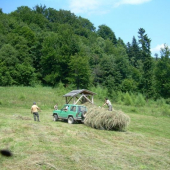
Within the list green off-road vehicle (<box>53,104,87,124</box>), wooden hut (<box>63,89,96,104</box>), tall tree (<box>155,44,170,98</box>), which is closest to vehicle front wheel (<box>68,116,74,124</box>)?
green off-road vehicle (<box>53,104,87,124</box>)

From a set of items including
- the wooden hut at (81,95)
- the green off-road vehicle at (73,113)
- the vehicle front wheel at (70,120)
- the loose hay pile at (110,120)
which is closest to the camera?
the loose hay pile at (110,120)

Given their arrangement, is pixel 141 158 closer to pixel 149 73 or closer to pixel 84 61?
pixel 84 61

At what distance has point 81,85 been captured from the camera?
194ft

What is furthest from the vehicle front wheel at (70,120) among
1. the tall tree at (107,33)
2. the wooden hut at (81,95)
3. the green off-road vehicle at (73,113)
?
the tall tree at (107,33)

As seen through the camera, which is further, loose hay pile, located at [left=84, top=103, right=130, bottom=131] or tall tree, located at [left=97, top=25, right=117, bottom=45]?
tall tree, located at [left=97, top=25, right=117, bottom=45]

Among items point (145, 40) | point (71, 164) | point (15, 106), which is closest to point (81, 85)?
point (145, 40)

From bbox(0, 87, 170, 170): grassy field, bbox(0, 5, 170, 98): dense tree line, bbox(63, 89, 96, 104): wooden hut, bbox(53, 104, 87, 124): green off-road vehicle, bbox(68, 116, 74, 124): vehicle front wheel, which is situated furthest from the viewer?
bbox(0, 5, 170, 98): dense tree line

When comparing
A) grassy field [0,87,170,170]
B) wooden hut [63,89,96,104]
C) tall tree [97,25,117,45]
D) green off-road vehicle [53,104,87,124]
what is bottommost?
grassy field [0,87,170,170]

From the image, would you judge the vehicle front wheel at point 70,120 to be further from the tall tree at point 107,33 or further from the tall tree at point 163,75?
the tall tree at point 107,33

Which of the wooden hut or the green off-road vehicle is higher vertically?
the wooden hut

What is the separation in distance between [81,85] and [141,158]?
165 feet

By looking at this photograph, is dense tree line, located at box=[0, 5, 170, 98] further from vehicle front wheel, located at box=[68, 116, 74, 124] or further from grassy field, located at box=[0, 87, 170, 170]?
grassy field, located at box=[0, 87, 170, 170]

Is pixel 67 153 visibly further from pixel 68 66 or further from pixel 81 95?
pixel 68 66

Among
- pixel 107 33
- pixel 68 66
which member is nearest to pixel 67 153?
pixel 68 66
